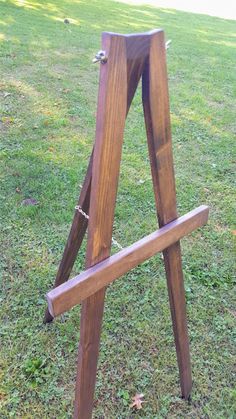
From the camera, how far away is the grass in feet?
6.30

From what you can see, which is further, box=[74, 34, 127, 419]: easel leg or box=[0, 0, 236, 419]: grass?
box=[0, 0, 236, 419]: grass

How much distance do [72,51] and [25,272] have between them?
16.1 ft

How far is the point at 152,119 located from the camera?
1241 millimetres

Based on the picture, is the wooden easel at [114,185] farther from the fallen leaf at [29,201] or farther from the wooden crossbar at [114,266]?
the fallen leaf at [29,201]

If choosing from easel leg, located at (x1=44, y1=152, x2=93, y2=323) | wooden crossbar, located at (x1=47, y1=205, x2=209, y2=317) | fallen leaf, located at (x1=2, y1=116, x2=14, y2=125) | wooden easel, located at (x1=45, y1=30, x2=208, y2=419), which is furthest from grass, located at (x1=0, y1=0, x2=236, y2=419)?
wooden crossbar, located at (x1=47, y1=205, x2=209, y2=317)

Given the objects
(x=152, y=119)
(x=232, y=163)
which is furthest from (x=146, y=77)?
(x=232, y=163)

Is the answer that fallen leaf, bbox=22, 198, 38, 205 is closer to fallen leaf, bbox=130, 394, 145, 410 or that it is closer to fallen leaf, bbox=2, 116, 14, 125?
fallen leaf, bbox=2, 116, 14, 125

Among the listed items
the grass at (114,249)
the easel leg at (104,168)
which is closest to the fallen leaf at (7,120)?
the grass at (114,249)

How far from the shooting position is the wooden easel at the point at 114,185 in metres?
1.08

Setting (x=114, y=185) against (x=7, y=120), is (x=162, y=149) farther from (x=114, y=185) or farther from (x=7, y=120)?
(x=7, y=120)

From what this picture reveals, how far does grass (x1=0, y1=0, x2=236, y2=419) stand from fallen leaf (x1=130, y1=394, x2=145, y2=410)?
0.03m

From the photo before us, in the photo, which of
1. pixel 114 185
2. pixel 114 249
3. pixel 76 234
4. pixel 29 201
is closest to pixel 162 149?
pixel 114 185

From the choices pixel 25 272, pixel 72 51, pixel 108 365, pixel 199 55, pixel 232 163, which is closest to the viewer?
pixel 108 365

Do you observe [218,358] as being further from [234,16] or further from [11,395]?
[234,16]
